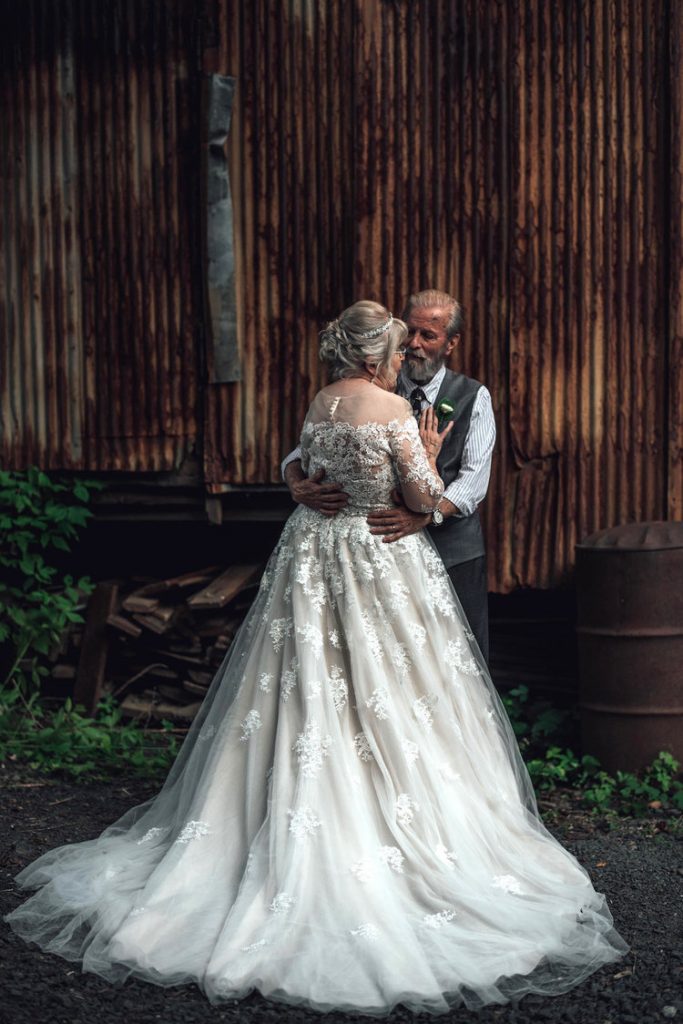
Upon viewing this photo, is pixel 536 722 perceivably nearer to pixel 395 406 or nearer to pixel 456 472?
pixel 456 472

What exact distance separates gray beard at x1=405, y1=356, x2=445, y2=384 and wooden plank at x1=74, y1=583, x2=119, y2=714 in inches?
112

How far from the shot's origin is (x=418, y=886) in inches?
166

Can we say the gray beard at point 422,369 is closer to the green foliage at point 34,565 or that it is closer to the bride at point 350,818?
the bride at point 350,818

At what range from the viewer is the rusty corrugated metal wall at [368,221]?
667cm

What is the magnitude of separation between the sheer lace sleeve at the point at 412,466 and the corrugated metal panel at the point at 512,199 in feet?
7.23

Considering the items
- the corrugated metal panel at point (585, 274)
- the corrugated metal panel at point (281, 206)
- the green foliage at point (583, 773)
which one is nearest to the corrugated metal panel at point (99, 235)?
the corrugated metal panel at point (281, 206)

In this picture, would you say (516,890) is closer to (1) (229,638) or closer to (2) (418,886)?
(2) (418,886)

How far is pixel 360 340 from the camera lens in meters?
4.66

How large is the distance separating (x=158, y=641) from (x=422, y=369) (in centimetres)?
292

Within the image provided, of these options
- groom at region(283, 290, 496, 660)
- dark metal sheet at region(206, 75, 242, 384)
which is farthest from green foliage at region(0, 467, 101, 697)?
groom at region(283, 290, 496, 660)

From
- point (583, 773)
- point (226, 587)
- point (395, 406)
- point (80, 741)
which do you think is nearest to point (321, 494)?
point (395, 406)

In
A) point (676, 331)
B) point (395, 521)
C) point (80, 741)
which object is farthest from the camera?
point (80, 741)

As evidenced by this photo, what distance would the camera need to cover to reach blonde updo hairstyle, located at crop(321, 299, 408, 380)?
465cm

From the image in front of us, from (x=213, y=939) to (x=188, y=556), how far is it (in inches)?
168
